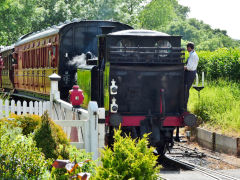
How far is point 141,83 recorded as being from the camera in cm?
1180

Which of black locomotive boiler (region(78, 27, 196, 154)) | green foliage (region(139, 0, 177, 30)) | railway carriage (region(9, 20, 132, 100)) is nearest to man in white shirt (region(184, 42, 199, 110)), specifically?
black locomotive boiler (region(78, 27, 196, 154))

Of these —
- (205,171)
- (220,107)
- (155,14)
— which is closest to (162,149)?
(205,171)

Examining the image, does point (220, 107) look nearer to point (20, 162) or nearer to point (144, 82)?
point (144, 82)

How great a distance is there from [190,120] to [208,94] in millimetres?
4987

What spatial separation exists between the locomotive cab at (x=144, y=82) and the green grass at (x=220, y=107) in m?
2.22

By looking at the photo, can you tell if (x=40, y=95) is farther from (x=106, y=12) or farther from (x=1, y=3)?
(x=106, y=12)

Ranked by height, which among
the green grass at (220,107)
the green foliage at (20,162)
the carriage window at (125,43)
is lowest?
the green grass at (220,107)

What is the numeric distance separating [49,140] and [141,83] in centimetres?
586

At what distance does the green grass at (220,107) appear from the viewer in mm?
13770

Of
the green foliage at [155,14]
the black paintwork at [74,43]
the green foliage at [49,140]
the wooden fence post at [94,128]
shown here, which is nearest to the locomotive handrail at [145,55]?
the black paintwork at [74,43]

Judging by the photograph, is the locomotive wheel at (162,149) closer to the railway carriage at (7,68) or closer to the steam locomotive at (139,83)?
the steam locomotive at (139,83)

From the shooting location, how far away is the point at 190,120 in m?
11.7

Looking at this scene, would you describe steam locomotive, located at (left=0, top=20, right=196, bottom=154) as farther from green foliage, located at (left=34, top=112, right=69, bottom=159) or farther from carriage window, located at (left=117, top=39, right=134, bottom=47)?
green foliage, located at (left=34, top=112, right=69, bottom=159)

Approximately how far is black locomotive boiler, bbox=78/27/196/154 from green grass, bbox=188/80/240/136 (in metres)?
2.22
